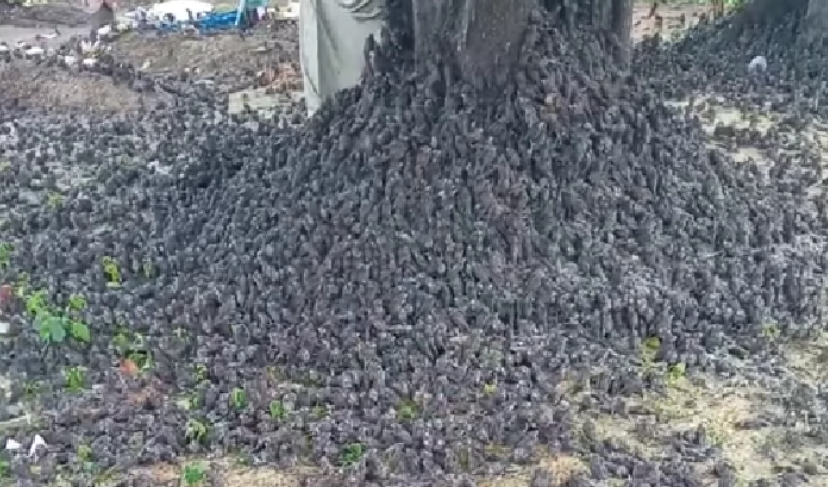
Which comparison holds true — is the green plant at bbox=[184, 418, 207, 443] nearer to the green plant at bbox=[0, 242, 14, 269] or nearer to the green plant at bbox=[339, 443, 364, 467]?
the green plant at bbox=[339, 443, 364, 467]

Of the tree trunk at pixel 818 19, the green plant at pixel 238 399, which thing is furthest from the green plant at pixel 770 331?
the tree trunk at pixel 818 19

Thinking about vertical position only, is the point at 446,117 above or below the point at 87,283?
above

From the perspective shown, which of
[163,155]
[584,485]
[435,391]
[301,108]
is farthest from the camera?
[301,108]

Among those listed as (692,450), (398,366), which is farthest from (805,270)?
(398,366)

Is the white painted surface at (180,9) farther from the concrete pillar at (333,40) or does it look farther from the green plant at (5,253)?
the green plant at (5,253)

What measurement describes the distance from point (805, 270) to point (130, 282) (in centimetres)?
327

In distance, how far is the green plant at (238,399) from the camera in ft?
17.2

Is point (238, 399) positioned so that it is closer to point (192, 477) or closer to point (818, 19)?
point (192, 477)

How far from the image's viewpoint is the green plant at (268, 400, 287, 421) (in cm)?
516

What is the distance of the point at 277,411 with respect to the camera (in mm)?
5168

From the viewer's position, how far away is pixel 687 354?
5723mm

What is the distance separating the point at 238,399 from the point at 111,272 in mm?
1625

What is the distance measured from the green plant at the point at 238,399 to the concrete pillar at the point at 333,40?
2.89m

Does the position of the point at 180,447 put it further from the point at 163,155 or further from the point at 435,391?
the point at 163,155
